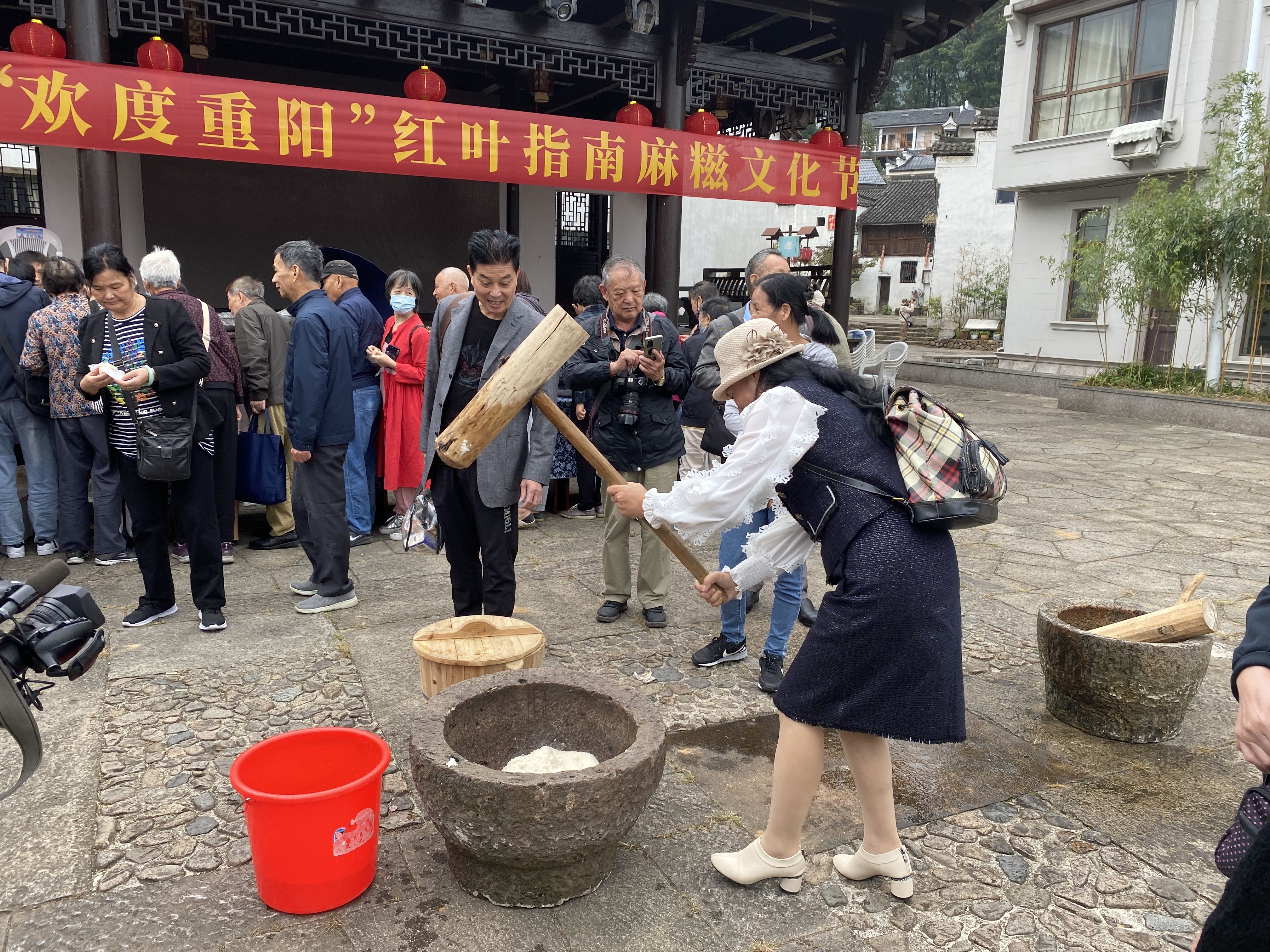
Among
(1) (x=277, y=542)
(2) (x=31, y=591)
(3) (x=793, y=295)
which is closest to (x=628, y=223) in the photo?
(1) (x=277, y=542)

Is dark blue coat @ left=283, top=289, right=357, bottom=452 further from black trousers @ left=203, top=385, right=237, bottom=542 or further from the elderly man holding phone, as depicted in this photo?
the elderly man holding phone

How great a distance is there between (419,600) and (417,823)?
2274mm

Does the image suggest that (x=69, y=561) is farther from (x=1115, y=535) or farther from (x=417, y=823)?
(x=1115, y=535)

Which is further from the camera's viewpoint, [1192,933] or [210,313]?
[210,313]

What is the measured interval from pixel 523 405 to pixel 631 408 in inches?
61.6

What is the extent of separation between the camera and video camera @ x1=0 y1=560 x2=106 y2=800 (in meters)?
1.62

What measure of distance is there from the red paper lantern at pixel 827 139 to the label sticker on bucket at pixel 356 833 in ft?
27.9

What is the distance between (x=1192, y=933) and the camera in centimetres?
242

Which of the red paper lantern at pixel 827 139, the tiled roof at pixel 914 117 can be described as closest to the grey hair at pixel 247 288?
the red paper lantern at pixel 827 139

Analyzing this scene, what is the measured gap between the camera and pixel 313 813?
7.41 feet

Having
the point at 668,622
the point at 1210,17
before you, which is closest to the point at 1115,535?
the point at 668,622

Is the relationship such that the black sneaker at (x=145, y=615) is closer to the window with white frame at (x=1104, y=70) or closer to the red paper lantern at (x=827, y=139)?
the red paper lantern at (x=827, y=139)

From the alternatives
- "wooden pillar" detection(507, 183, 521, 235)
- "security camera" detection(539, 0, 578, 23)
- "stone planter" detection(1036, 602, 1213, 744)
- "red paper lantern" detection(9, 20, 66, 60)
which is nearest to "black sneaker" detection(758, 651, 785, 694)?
"stone planter" detection(1036, 602, 1213, 744)

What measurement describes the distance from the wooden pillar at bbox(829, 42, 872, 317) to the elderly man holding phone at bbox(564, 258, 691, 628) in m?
5.40
